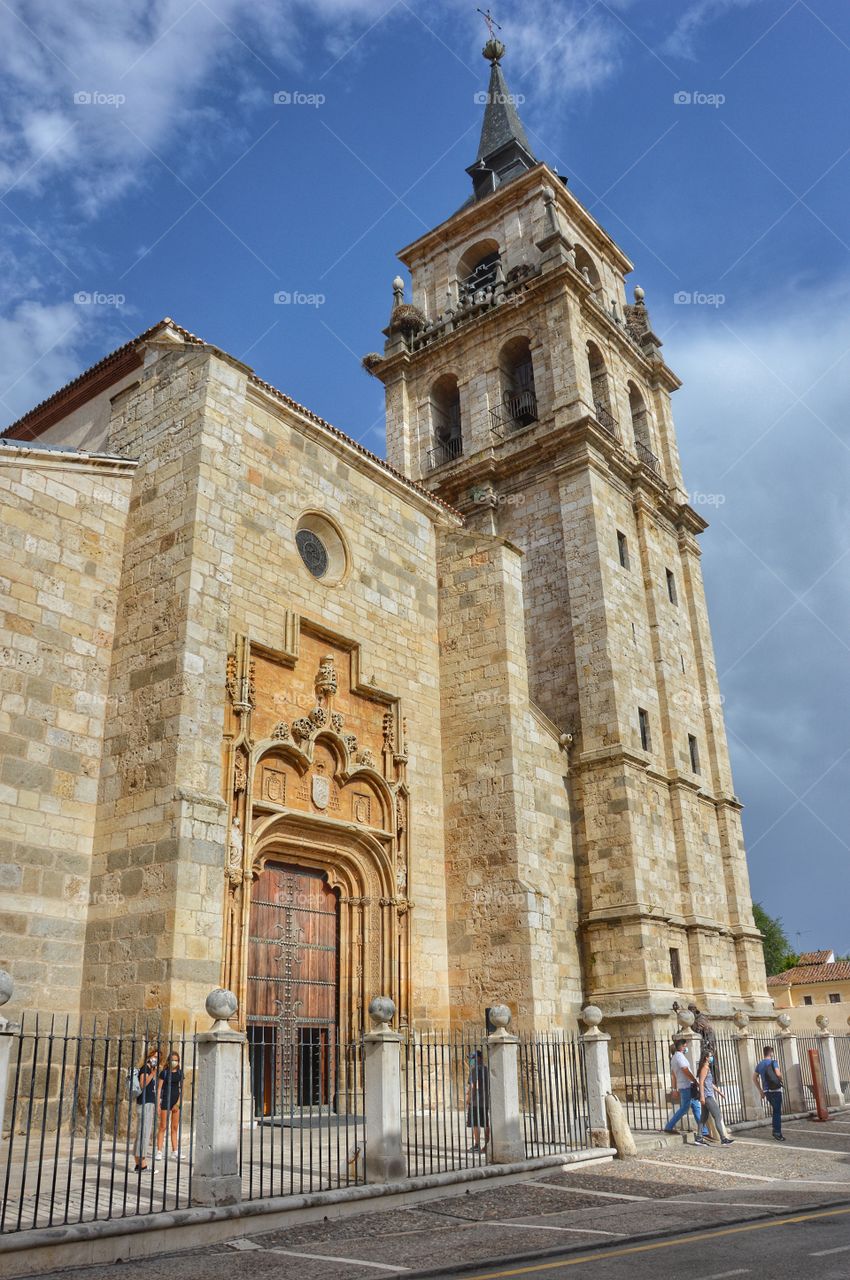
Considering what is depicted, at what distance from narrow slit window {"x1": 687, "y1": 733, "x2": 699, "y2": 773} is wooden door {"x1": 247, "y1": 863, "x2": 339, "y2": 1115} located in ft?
32.8

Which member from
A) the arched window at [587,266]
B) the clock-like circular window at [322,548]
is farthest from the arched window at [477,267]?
the clock-like circular window at [322,548]

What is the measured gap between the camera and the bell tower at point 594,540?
1761 cm

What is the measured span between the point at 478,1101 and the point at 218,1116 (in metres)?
3.88

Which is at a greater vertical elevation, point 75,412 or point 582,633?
point 75,412

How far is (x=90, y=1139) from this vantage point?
31.3 ft

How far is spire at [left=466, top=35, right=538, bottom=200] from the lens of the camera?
29.8 m

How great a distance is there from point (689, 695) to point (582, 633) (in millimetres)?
4044

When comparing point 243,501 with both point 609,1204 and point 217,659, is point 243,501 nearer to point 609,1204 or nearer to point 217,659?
point 217,659

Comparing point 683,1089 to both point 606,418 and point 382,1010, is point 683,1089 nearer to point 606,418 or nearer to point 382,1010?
point 382,1010

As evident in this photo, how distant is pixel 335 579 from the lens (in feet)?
49.9

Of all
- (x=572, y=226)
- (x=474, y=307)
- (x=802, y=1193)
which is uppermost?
(x=572, y=226)

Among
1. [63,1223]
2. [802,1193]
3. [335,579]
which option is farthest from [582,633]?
[63,1223]

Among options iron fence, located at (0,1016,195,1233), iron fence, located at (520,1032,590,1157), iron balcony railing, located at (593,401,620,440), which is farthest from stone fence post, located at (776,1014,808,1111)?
iron balcony railing, located at (593,401,620,440)

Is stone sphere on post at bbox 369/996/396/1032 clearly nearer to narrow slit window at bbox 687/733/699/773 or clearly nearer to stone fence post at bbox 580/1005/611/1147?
stone fence post at bbox 580/1005/611/1147
